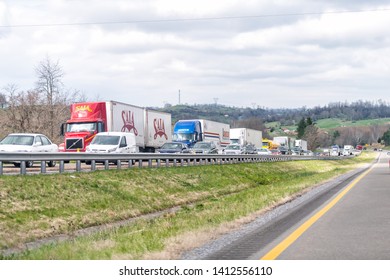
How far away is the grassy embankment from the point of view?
408 inches

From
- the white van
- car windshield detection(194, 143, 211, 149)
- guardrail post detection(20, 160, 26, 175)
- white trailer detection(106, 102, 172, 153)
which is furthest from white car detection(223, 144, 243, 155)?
guardrail post detection(20, 160, 26, 175)

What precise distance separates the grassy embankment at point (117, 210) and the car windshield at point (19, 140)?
5.22 meters

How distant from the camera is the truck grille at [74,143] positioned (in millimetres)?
38969

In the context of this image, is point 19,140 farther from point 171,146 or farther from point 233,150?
point 233,150

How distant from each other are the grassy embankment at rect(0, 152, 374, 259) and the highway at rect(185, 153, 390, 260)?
598 millimetres

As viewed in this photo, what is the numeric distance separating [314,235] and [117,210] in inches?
348

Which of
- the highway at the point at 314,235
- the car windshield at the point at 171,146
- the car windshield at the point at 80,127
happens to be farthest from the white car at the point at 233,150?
the highway at the point at 314,235

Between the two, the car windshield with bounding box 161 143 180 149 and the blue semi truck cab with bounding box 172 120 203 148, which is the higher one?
the blue semi truck cab with bounding box 172 120 203 148

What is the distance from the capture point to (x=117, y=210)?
1888 cm

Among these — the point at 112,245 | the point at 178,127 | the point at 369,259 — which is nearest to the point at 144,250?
the point at 112,245

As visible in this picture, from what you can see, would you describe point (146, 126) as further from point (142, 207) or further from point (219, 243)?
point (219, 243)

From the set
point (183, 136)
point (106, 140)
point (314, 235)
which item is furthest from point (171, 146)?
point (314, 235)

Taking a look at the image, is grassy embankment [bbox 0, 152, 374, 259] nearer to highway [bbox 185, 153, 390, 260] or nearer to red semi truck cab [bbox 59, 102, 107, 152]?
highway [bbox 185, 153, 390, 260]

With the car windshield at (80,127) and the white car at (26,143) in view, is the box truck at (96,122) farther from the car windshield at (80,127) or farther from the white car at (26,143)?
the white car at (26,143)
